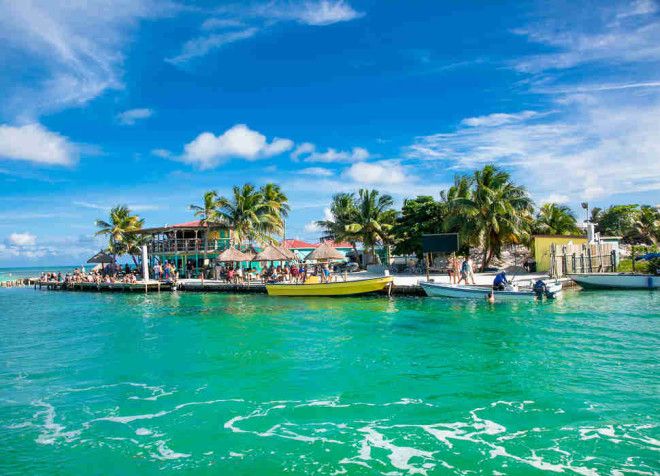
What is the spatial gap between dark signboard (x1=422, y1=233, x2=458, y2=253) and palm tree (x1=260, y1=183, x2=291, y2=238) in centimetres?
1751

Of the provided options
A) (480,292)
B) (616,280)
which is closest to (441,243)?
(480,292)

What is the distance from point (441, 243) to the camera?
94.0 feet

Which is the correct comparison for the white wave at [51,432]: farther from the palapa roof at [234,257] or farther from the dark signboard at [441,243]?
the palapa roof at [234,257]

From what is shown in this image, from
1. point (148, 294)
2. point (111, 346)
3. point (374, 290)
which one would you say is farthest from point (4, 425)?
point (148, 294)

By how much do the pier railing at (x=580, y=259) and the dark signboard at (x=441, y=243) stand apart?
6.35 m

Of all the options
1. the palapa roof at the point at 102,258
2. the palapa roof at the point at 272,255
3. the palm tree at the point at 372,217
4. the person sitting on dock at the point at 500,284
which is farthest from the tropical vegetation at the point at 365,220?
the palapa roof at the point at 102,258

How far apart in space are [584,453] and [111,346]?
14.8 meters

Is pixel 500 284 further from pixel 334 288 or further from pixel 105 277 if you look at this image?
pixel 105 277

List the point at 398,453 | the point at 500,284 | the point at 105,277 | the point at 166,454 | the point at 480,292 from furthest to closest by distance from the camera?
the point at 105,277
the point at 480,292
the point at 500,284
the point at 166,454
the point at 398,453

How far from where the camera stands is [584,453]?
688 centimetres

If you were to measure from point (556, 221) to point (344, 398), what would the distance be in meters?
40.9

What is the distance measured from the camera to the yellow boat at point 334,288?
90.3 feet

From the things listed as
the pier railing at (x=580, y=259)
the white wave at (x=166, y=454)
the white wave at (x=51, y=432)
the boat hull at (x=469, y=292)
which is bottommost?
the white wave at (x=166, y=454)

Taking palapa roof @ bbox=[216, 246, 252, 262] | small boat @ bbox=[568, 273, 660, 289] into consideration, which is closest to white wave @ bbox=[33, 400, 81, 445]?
palapa roof @ bbox=[216, 246, 252, 262]
